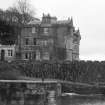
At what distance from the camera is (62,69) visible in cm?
8350

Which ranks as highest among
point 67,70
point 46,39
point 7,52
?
point 46,39

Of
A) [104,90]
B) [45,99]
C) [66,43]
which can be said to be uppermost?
[66,43]

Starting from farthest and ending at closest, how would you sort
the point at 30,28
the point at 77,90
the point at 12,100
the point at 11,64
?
1. the point at 30,28
2. the point at 11,64
3. the point at 77,90
4. the point at 12,100

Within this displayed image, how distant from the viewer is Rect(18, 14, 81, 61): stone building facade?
3703 inches

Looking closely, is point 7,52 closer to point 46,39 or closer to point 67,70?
point 46,39

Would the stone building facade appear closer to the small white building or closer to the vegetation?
the small white building

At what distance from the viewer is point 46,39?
310 feet

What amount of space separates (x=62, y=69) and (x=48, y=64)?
3.47 metres

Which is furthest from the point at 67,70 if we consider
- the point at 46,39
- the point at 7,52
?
the point at 7,52

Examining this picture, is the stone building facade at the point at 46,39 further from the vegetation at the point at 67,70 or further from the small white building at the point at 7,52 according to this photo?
the vegetation at the point at 67,70

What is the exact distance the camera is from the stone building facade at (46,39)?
94.1m

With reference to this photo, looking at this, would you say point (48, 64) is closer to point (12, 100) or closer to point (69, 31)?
point (69, 31)

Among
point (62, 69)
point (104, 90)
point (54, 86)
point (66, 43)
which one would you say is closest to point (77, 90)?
point (104, 90)

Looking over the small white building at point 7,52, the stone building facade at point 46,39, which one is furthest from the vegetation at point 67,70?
the small white building at point 7,52
